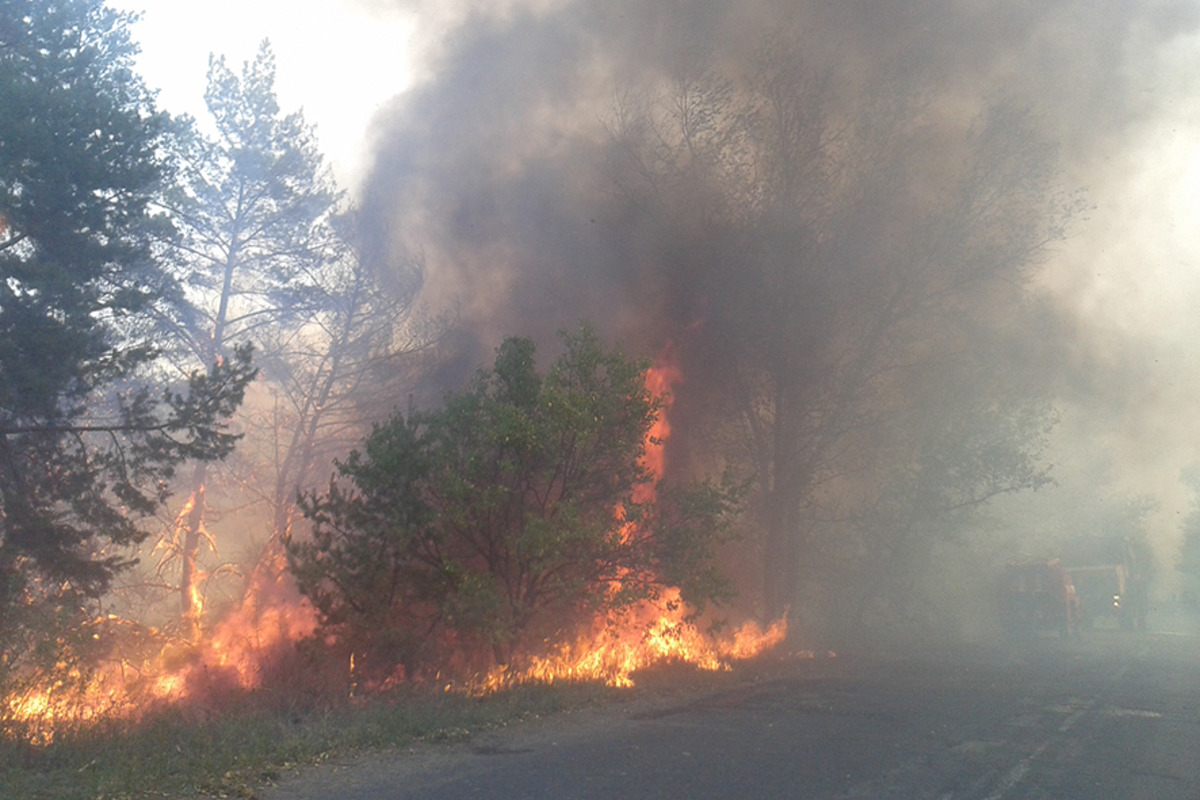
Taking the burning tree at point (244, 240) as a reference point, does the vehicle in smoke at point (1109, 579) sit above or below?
below

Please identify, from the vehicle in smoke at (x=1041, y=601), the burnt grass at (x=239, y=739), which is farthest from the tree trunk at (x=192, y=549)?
the vehicle in smoke at (x=1041, y=601)

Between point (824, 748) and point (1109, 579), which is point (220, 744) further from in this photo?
point (1109, 579)

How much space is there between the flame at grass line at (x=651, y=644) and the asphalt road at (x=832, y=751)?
1.41 m

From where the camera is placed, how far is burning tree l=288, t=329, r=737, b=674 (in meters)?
11.6

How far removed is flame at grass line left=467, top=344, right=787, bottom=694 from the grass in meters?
1.37

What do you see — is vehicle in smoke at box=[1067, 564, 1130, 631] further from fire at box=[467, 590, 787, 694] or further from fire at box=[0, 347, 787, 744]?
fire at box=[467, 590, 787, 694]

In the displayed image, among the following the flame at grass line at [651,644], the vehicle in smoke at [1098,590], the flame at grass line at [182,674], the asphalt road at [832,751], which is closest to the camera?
the asphalt road at [832,751]

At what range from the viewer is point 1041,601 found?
27.5 metres

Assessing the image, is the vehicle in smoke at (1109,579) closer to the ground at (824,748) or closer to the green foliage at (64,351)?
the ground at (824,748)

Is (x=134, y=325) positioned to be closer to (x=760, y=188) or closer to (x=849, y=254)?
(x=760, y=188)

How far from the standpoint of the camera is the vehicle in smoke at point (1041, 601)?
27297 mm

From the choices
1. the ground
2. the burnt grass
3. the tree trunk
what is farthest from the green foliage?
the tree trunk

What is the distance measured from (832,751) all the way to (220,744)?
222 inches

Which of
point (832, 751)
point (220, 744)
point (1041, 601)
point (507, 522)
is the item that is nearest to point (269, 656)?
point (507, 522)
